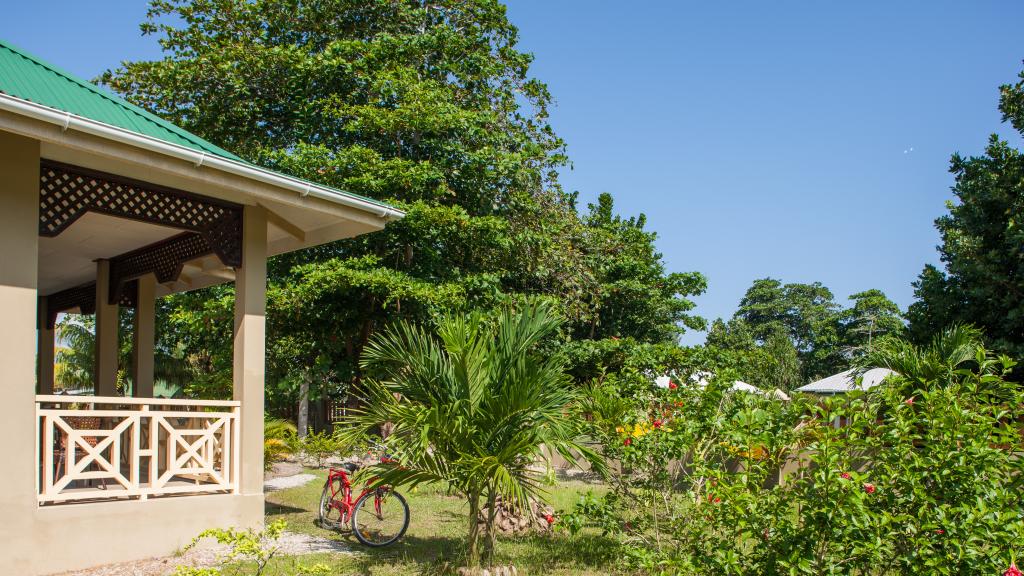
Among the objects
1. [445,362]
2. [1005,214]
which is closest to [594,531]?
[445,362]

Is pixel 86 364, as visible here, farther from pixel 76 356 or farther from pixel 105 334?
pixel 105 334

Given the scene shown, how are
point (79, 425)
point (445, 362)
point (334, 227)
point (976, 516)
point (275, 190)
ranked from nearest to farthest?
1. point (976, 516)
2. point (445, 362)
3. point (275, 190)
4. point (334, 227)
5. point (79, 425)

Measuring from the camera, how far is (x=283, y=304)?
13.4 meters

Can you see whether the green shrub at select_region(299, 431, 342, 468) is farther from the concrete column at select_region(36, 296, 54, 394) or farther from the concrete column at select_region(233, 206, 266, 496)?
the concrete column at select_region(233, 206, 266, 496)

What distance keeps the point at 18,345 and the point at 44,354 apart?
29.4 ft

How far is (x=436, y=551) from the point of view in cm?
768

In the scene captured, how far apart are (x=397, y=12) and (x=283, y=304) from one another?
7.00 metres

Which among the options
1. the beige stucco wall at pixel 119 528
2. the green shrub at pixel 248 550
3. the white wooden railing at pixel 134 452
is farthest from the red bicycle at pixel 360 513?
the white wooden railing at pixel 134 452

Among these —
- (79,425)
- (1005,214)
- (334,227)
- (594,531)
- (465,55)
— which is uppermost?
(465,55)

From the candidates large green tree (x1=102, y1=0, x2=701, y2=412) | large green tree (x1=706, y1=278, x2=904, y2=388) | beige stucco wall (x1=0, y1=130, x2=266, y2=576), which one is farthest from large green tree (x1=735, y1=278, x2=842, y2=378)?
beige stucco wall (x1=0, y1=130, x2=266, y2=576)

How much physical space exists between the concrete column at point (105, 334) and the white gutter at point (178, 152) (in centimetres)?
504

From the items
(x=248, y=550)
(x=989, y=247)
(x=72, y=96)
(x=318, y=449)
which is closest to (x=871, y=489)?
(x=248, y=550)

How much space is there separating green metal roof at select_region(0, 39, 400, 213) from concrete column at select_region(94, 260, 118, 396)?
12.3ft

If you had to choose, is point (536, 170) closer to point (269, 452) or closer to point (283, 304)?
point (283, 304)
